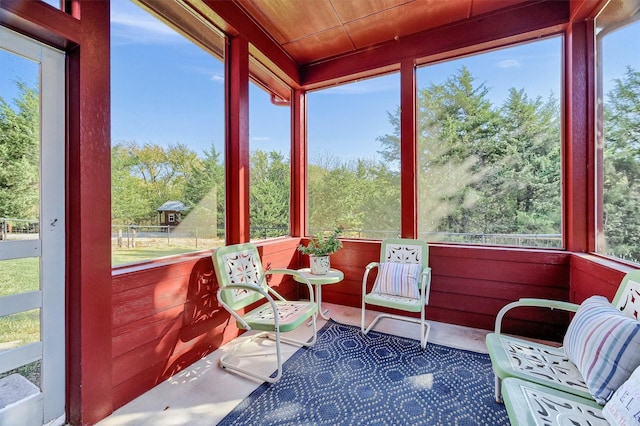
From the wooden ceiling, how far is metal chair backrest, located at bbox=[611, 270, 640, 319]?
2.51 metres

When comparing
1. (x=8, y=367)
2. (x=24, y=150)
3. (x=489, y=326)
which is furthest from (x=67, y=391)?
(x=489, y=326)

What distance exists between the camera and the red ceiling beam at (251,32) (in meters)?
A: 2.35

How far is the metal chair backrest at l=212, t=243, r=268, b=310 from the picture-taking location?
2174mm

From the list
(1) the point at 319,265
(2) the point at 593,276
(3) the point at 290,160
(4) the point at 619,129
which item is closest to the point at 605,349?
(2) the point at 593,276

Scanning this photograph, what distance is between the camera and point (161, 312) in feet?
6.21

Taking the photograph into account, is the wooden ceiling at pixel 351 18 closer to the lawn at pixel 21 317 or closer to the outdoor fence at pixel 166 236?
the outdoor fence at pixel 166 236

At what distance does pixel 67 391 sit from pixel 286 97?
11.1 ft

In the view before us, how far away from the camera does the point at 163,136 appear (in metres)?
2.09

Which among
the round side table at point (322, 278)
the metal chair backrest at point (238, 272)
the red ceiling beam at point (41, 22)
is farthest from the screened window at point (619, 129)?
the red ceiling beam at point (41, 22)

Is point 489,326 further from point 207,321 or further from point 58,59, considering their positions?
point 58,59

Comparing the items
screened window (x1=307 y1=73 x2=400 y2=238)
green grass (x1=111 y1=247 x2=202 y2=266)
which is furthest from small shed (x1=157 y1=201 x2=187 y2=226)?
screened window (x1=307 y1=73 x2=400 y2=238)

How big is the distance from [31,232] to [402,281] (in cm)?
260

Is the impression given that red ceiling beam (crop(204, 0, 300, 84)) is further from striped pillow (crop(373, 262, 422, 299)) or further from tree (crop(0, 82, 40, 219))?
striped pillow (crop(373, 262, 422, 299))

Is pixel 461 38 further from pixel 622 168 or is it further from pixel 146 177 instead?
pixel 146 177
